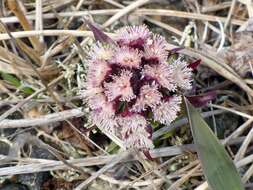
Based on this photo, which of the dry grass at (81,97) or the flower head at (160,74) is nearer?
the flower head at (160,74)

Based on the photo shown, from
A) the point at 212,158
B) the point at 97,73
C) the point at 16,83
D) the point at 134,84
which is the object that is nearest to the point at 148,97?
the point at 134,84

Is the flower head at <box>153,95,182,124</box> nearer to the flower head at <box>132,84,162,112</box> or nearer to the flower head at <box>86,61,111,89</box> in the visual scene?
the flower head at <box>132,84,162,112</box>

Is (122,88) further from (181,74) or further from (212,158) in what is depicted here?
(212,158)

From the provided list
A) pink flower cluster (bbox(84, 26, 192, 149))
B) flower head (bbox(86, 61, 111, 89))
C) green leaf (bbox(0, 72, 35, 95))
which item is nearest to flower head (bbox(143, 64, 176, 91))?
pink flower cluster (bbox(84, 26, 192, 149))

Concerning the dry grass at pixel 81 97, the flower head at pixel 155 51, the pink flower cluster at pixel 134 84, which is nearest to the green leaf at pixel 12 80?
the dry grass at pixel 81 97

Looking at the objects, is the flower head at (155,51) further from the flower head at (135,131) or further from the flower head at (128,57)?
the flower head at (135,131)

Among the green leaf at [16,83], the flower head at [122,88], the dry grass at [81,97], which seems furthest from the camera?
the green leaf at [16,83]
